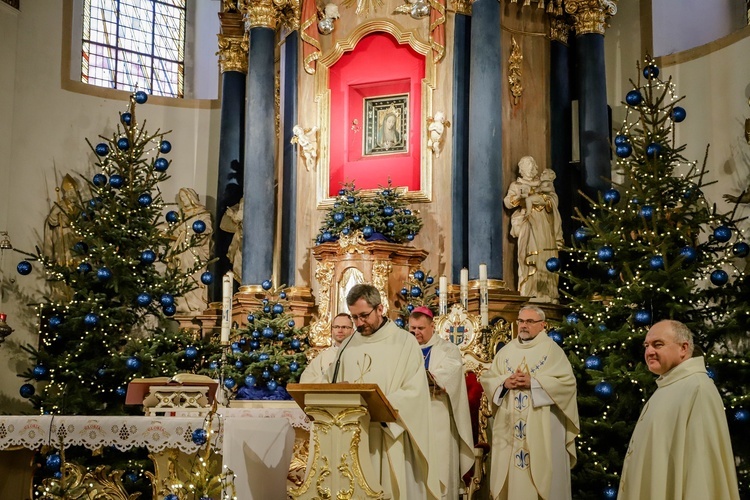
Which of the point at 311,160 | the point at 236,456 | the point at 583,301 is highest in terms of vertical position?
the point at 311,160

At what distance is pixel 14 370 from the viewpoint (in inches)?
567

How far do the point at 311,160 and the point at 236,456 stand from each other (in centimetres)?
755

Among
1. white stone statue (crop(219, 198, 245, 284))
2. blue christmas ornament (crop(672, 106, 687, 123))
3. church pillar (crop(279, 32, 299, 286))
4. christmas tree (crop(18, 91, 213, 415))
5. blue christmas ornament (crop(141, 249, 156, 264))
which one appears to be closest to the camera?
blue christmas ornament (crop(672, 106, 687, 123))

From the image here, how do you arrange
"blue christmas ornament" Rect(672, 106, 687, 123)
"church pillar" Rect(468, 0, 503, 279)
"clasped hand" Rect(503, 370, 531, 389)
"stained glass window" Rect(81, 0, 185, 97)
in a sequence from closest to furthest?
"clasped hand" Rect(503, 370, 531, 389), "blue christmas ornament" Rect(672, 106, 687, 123), "church pillar" Rect(468, 0, 503, 279), "stained glass window" Rect(81, 0, 185, 97)

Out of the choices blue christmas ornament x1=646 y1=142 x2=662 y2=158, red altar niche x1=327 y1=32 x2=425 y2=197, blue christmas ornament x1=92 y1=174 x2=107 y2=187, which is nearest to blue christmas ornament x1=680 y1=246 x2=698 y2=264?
blue christmas ornament x1=646 y1=142 x2=662 y2=158

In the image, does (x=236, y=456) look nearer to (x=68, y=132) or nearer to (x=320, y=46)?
(x=320, y=46)

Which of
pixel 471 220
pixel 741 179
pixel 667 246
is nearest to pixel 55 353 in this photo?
pixel 471 220

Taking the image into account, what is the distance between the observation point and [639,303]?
9.70 meters

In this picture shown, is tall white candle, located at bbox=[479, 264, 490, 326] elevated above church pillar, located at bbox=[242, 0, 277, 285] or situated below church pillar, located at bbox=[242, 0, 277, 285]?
below

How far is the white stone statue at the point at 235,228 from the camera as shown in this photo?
15.4m

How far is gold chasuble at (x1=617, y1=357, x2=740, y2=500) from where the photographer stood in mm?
5277

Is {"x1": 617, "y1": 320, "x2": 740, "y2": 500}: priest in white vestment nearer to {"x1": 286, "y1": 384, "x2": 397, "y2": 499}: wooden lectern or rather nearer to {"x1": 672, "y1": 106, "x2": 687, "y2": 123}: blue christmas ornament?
{"x1": 286, "y1": 384, "x2": 397, "y2": 499}: wooden lectern

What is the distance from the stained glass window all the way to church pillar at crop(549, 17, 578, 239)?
692cm

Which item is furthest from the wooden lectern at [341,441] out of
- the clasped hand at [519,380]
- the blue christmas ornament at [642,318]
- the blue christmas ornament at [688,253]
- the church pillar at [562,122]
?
the church pillar at [562,122]
